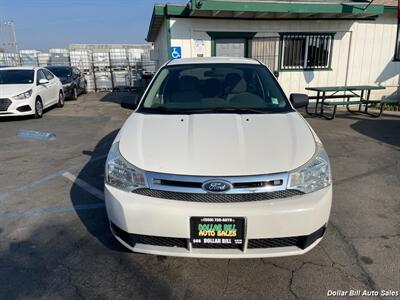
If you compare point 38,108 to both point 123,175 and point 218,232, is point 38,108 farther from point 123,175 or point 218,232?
point 218,232

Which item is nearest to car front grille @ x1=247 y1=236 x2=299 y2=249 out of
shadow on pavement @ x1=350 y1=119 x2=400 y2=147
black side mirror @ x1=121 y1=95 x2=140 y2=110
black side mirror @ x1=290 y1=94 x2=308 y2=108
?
black side mirror @ x1=290 y1=94 x2=308 y2=108

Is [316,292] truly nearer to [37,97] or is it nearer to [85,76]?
[37,97]

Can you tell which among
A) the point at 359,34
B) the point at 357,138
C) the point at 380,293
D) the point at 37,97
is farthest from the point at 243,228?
the point at 359,34

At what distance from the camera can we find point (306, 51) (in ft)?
34.8

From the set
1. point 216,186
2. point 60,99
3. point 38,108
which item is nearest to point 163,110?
point 216,186

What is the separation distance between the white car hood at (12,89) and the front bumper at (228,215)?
8.50 m

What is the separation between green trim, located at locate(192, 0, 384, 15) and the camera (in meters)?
8.48

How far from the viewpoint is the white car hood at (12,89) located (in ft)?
30.0

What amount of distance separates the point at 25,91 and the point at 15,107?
23.0 inches

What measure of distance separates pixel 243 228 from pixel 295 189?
19.1 inches

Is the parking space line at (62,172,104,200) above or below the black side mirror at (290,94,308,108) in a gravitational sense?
below

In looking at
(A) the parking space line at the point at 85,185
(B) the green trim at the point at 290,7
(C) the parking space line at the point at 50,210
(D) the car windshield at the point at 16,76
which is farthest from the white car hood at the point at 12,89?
(C) the parking space line at the point at 50,210

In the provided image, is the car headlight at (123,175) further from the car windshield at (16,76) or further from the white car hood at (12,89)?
the car windshield at (16,76)

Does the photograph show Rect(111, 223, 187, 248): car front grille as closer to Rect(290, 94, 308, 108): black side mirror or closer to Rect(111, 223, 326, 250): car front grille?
Rect(111, 223, 326, 250): car front grille
